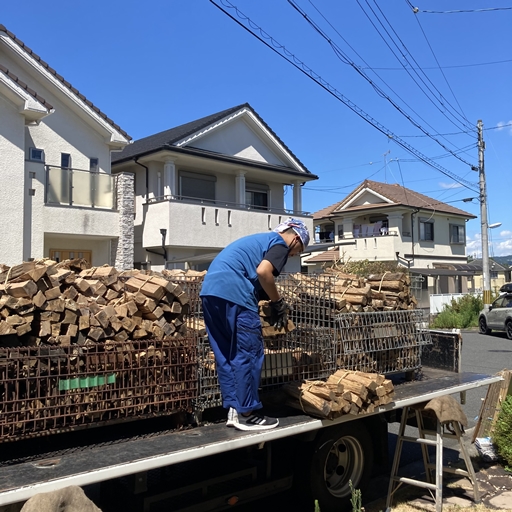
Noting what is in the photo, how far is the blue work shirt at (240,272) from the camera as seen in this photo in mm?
4043

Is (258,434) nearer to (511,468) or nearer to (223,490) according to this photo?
(223,490)

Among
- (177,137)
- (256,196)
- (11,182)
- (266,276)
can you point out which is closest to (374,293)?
(266,276)

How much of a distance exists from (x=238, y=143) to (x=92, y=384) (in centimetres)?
1945

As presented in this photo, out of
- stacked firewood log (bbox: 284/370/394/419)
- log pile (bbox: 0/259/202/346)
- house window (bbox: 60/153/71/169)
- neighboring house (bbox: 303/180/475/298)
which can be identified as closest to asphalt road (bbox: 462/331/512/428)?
stacked firewood log (bbox: 284/370/394/419)

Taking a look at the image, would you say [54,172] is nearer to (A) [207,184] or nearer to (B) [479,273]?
(A) [207,184]

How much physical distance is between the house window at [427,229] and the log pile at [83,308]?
3237 cm

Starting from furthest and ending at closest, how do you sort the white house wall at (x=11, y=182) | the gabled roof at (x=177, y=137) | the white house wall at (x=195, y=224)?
the gabled roof at (x=177, y=137) → the white house wall at (x=195, y=224) → the white house wall at (x=11, y=182)

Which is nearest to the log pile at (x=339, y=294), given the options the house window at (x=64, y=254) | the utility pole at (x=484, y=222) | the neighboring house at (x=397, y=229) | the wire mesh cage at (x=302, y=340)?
the wire mesh cage at (x=302, y=340)

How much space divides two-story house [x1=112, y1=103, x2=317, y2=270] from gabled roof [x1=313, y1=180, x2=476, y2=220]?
427 inches

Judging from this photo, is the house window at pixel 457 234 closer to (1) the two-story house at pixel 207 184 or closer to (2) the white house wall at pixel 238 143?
(1) the two-story house at pixel 207 184

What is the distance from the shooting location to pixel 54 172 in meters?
15.0

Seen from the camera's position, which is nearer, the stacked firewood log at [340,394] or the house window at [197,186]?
the stacked firewood log at [340,394]

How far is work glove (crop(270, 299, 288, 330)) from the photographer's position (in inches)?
167

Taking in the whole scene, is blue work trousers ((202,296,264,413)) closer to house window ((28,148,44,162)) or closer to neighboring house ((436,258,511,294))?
house window ((28,148,44,162))
